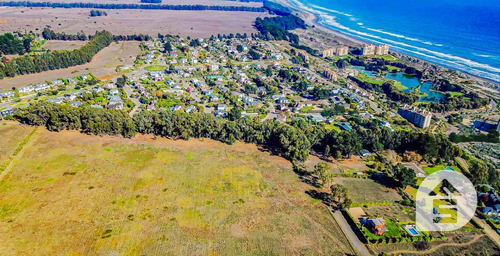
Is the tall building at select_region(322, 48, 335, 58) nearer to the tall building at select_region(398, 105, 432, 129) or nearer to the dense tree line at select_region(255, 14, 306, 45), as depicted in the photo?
the dense tree line at select_region(255, 14, 306, 45)

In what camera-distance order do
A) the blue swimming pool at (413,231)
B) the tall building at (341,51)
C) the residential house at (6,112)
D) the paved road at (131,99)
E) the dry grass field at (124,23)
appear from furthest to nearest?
the dry grass field at (124,23) < the tall building at (341,51) < the paved road at (131,99) < the residential house at (6,112) < the blue swimming pool at (413,231)

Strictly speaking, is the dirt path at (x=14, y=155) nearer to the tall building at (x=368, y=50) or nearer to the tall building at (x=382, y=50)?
the tall building at (x=368, y=50)

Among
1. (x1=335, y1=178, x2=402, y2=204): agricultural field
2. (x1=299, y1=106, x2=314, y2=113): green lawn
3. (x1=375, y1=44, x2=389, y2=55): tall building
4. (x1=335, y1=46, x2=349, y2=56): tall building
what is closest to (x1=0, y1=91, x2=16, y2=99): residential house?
(x1=299, y1=106, x2=314, y2=113): green lawn

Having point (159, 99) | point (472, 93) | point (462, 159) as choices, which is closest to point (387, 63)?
point (472, 93)

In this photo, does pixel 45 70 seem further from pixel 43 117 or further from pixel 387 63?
pixel 387 63

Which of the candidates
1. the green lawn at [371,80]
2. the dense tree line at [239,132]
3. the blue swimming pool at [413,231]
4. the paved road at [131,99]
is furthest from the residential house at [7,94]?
the green lawn at [371,80]
